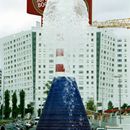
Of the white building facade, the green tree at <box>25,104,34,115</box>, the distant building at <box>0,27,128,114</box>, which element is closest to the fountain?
the green tree at <box>25,104,34,115</box>

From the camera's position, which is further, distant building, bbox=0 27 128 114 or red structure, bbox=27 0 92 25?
distant building, bbox=0 27 128 114

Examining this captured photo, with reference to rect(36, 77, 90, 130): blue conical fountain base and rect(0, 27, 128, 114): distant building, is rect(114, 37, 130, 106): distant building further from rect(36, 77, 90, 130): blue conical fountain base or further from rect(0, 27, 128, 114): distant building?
rect(36, 77, 90, 130): blue conical fountain base

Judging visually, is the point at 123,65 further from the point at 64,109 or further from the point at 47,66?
the point at 64,109

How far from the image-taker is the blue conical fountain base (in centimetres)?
2975

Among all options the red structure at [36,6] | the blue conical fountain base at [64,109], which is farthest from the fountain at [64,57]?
the red structure at [36,6]

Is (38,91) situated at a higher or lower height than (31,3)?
lower

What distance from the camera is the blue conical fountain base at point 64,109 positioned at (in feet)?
97.6

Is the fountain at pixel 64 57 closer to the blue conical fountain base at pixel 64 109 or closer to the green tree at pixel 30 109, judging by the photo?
the blue conical fountain base at pixel 64 109

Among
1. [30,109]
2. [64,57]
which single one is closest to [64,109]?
[64,57]

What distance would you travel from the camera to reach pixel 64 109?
3003 cm

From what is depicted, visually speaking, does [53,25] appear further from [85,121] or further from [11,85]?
[11,85]

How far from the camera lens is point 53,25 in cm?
3138

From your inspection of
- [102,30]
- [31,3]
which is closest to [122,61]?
[102,30]

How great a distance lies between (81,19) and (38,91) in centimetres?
11393
